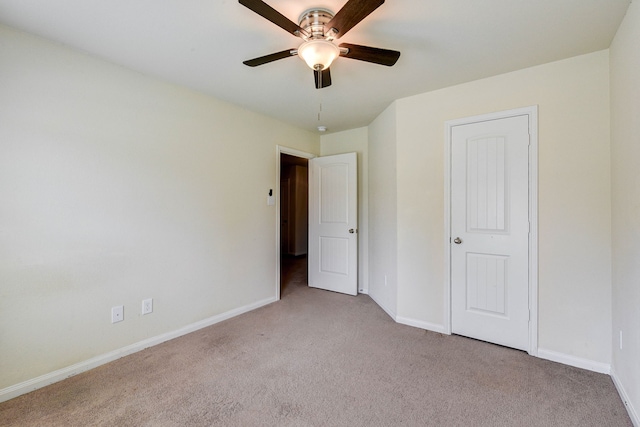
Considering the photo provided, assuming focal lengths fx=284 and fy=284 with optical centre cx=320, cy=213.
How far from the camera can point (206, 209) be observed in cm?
288

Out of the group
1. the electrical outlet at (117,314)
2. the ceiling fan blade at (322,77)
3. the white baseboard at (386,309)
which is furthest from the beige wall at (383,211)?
the electrical outlet at (117,314)

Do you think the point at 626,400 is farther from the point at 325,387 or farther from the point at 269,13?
the point at 269,13

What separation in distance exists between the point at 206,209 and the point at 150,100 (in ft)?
3.54

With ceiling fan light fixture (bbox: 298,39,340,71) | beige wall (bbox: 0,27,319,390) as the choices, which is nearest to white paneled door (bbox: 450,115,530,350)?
ceiling fan light fixture (bbox: 298,39,340,71)

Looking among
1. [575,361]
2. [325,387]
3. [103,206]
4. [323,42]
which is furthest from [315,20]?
[575,361]

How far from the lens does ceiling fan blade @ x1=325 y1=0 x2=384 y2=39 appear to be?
4.21 ft

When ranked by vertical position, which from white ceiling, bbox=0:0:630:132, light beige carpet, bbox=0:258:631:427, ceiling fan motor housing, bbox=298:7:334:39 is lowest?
light beige carpet, bbox=0:258:631:427

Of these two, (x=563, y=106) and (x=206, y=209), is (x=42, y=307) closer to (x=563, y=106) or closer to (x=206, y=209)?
(x=206, y=209)

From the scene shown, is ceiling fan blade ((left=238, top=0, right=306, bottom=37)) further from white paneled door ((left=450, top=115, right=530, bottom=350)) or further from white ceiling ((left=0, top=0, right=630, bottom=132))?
white paneled door ((left=450, top=115, right=530, bottom=350))

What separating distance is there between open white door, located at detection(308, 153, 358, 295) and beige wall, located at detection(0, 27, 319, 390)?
1287 mm

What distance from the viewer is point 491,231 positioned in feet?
8.17

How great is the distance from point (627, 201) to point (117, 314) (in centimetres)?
361

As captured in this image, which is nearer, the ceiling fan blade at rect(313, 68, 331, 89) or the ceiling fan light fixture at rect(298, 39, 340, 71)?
the ceiling fan light fixture at rect(298, 39, 340, 71)

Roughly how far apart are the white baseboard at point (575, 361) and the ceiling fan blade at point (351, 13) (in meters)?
2.73
